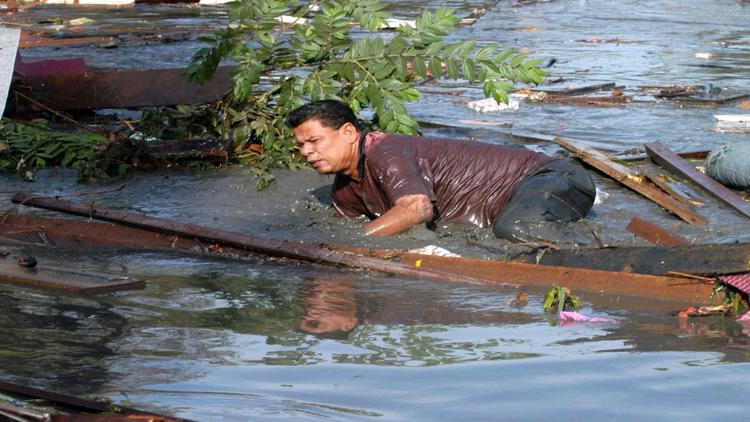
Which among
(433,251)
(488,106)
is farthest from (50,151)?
(488,106)

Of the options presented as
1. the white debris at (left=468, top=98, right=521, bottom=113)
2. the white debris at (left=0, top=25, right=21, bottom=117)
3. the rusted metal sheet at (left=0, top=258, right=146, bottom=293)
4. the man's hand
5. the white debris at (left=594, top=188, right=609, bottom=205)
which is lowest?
the white debris at (left=468, top=98, right=521, bottom=113)

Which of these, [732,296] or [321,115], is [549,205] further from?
[732,296]

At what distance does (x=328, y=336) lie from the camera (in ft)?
15.2

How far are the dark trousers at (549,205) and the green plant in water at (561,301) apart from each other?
1.22 meters

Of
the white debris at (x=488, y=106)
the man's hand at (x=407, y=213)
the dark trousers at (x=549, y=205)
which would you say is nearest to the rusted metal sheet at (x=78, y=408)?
the man's hand at (x=407, y=213)

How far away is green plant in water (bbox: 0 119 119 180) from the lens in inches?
331

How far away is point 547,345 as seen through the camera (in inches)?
173

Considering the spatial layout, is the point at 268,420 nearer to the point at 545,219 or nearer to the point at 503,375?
the point at 503,375

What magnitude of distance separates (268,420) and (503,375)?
0.92 meters

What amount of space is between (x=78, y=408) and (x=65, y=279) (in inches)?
82.1

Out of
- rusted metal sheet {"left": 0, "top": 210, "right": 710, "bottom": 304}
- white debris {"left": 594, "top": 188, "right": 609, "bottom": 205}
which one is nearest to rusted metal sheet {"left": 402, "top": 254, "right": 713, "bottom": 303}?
rusted metal sheet {"left": 0, "top": 210, "right": 710, "bottom": 304}

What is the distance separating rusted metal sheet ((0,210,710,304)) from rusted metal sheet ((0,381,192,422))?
2629 millimetres

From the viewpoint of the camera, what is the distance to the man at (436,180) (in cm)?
637

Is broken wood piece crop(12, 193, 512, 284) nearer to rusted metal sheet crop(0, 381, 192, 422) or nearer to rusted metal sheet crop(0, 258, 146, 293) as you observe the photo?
rusted metal sheet crop(0, 258, 146, 293)
